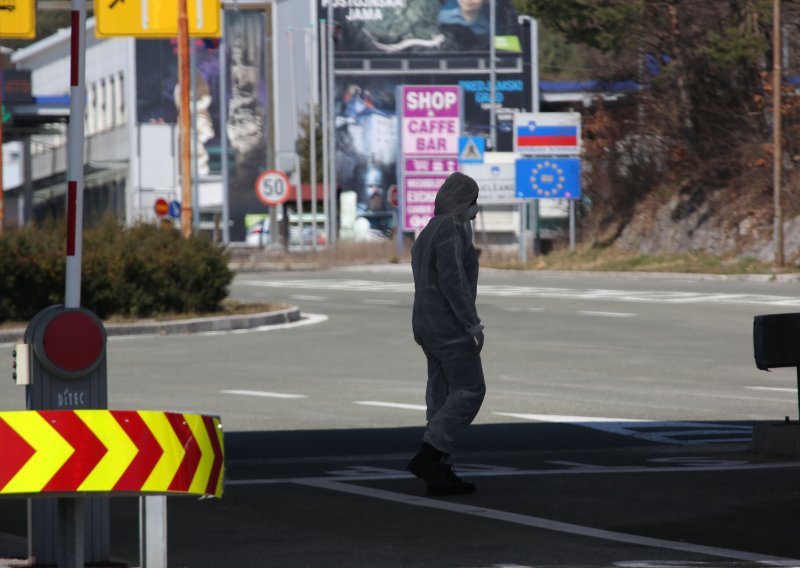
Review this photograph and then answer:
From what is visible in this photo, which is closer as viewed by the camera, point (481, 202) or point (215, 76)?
point (481, 202)

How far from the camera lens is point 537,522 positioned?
8078 millimetres

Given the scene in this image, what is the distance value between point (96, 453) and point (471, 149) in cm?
4752

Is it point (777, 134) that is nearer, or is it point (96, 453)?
point (96, 453)

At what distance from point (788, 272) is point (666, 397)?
78.1 feet

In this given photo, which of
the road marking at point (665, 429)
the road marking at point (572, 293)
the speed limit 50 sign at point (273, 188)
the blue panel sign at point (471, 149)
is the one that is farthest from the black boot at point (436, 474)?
the speed limit 50 sign at point (273, 188)

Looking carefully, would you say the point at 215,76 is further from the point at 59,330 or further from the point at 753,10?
the point at 59,330

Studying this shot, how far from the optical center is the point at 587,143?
177ft

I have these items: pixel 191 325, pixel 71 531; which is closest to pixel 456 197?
pixel 71 531

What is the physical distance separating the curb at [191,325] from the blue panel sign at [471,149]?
25795 mm

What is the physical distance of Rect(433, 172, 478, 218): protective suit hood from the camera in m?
9.25

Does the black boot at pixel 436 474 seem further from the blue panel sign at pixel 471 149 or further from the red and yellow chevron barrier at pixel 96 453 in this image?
the blue panel sign at pixel 471 149

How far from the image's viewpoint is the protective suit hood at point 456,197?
925 centimetres

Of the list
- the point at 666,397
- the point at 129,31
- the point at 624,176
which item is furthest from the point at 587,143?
the point at 666,397

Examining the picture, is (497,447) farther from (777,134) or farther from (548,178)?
(548,178)
